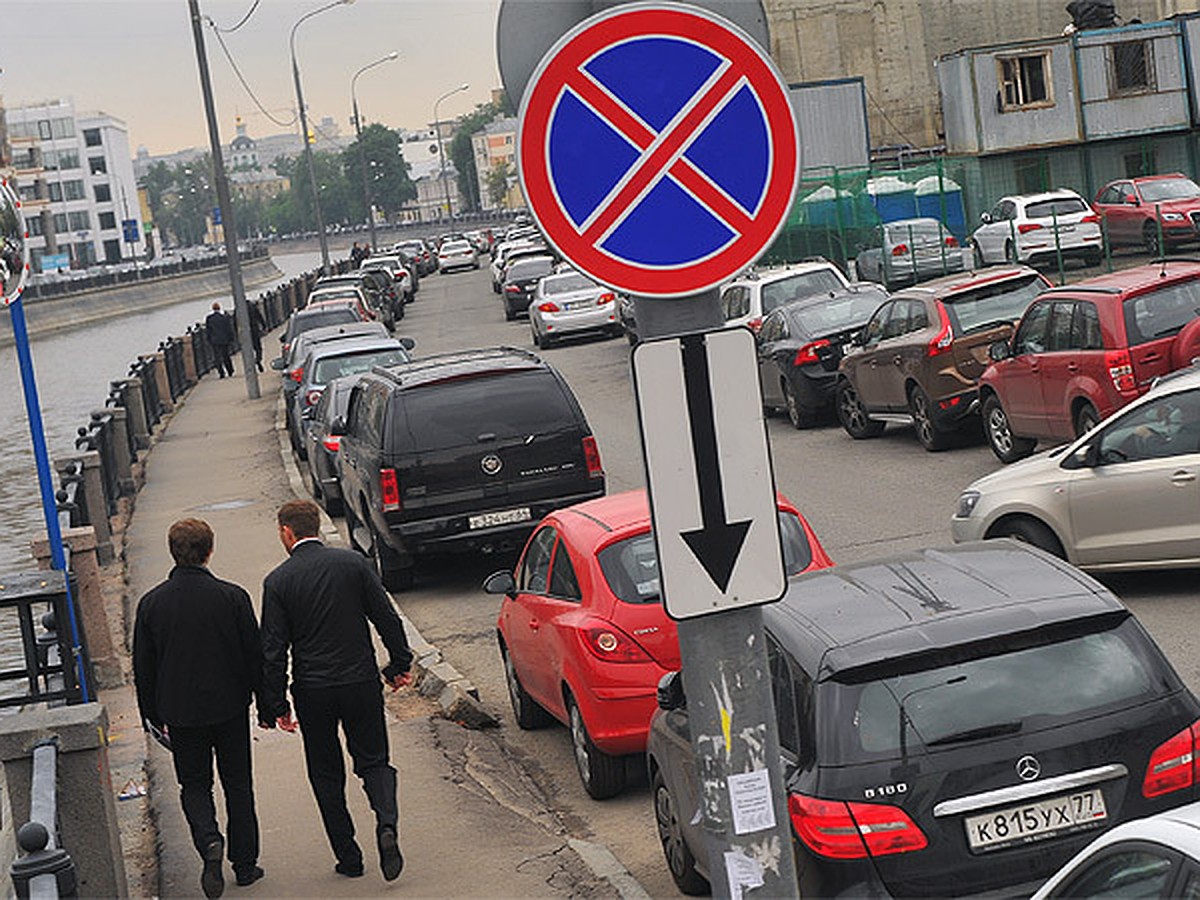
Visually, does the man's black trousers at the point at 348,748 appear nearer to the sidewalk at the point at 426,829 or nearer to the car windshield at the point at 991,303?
the sidewalk at the point at 426,829

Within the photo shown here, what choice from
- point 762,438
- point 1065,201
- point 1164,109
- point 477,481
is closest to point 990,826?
point 762,438

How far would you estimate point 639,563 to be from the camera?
33.3 ft

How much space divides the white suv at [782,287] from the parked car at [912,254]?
1045 centimetres

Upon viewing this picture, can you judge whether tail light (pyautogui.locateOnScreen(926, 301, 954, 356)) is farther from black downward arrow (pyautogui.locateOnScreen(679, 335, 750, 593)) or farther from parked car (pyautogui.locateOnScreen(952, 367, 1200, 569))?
black downward arrow (pyautogui.locateOnScreen(679, 335, 750, 593))

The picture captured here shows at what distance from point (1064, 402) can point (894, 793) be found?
471 inches

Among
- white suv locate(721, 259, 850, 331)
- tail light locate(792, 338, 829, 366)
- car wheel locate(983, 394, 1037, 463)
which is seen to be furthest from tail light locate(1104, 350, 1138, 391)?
white suv locate(721, 259, 850, 331)

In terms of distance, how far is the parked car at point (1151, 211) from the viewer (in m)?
37.8

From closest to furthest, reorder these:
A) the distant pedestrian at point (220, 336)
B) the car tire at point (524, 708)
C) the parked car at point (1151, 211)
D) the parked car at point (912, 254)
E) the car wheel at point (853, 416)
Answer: the car tire at point (524, 708) → the car wheel at point (853, 416) → the parked car at point (1151, 211) → the parked car at point (912, 254) → the distant pedestrian at point (220, 336)

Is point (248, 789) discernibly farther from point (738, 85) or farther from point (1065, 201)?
point (1065, 201)

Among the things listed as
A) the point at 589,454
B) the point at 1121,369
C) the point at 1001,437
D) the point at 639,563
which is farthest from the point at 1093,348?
the point at 639,563

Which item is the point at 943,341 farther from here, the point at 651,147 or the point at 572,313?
the point at 572,313

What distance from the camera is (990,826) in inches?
247

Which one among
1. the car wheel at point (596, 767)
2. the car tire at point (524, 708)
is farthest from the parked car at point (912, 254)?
the car wheel at point (596, 767)

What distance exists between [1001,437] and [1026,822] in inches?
518
